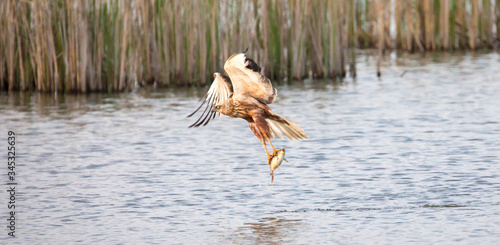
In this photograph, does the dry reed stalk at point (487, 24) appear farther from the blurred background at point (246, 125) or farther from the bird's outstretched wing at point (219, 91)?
the bird's outstretched wing at point (219, 91)

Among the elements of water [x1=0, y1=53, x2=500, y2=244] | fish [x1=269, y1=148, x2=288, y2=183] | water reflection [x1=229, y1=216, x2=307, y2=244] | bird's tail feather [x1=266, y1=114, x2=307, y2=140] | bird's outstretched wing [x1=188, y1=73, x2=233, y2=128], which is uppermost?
bird's outstretched wing [x1=188, y1=73, x2=233, y2=128]

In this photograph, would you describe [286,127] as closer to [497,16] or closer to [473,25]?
[473,25]

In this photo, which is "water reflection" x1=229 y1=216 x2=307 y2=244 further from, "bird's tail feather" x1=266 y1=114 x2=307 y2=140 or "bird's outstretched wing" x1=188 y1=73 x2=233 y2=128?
"bird's outstretched wing" x1=188 y1=73 x2=233 y2=128

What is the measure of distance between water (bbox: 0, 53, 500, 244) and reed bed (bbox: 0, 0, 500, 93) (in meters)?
Result: 0.37

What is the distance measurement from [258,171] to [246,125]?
2985mm

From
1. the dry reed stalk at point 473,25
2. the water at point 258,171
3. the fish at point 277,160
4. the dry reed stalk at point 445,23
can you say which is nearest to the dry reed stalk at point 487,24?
the dry reed stalk at point 473,25

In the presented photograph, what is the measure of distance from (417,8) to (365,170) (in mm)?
10862

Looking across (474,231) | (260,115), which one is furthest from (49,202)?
(474,231)

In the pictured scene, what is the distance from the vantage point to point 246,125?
38.5ft

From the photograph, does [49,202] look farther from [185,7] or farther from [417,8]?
[417,8]

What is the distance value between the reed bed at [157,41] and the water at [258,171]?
0.37 meters

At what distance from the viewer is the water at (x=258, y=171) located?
6602 mm

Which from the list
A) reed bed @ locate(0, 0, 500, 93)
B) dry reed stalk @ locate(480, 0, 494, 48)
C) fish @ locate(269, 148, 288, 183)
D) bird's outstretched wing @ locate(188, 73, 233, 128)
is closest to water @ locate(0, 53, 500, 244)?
fish @ locate(269, 148, 288, 183)

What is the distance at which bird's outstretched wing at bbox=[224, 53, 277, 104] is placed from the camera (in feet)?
24.8
